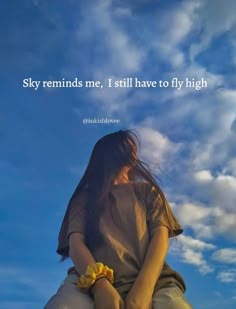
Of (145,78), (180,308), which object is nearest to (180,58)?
(145,78)

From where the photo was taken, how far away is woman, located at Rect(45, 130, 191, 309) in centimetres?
109

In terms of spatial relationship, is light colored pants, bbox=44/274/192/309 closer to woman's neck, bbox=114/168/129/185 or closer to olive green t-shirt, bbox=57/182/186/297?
olive green t-shirt, bbox=57/182/186/297

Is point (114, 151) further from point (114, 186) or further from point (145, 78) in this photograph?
point (145, 78)

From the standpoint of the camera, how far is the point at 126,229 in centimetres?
127

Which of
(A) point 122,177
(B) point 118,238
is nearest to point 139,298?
(B) point 118,238

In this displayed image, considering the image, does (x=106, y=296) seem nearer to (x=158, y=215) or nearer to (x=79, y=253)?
(x=79, y=253)

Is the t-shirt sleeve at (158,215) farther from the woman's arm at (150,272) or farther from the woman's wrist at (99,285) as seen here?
the woman's wrist at (99,285)

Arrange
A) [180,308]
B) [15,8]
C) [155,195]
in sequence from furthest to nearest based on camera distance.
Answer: [15,8], [155,195], [180,308]

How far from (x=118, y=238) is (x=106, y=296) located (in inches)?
7.9

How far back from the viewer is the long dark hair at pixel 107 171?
134 centimetres

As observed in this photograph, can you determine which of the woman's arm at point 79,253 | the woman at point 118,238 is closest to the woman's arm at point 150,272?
the woman at point 118,238

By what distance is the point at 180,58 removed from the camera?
1763mm

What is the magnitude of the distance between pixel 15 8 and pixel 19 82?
0.95ft

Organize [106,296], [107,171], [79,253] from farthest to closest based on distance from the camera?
[107,171], [79,253], [106,296]
